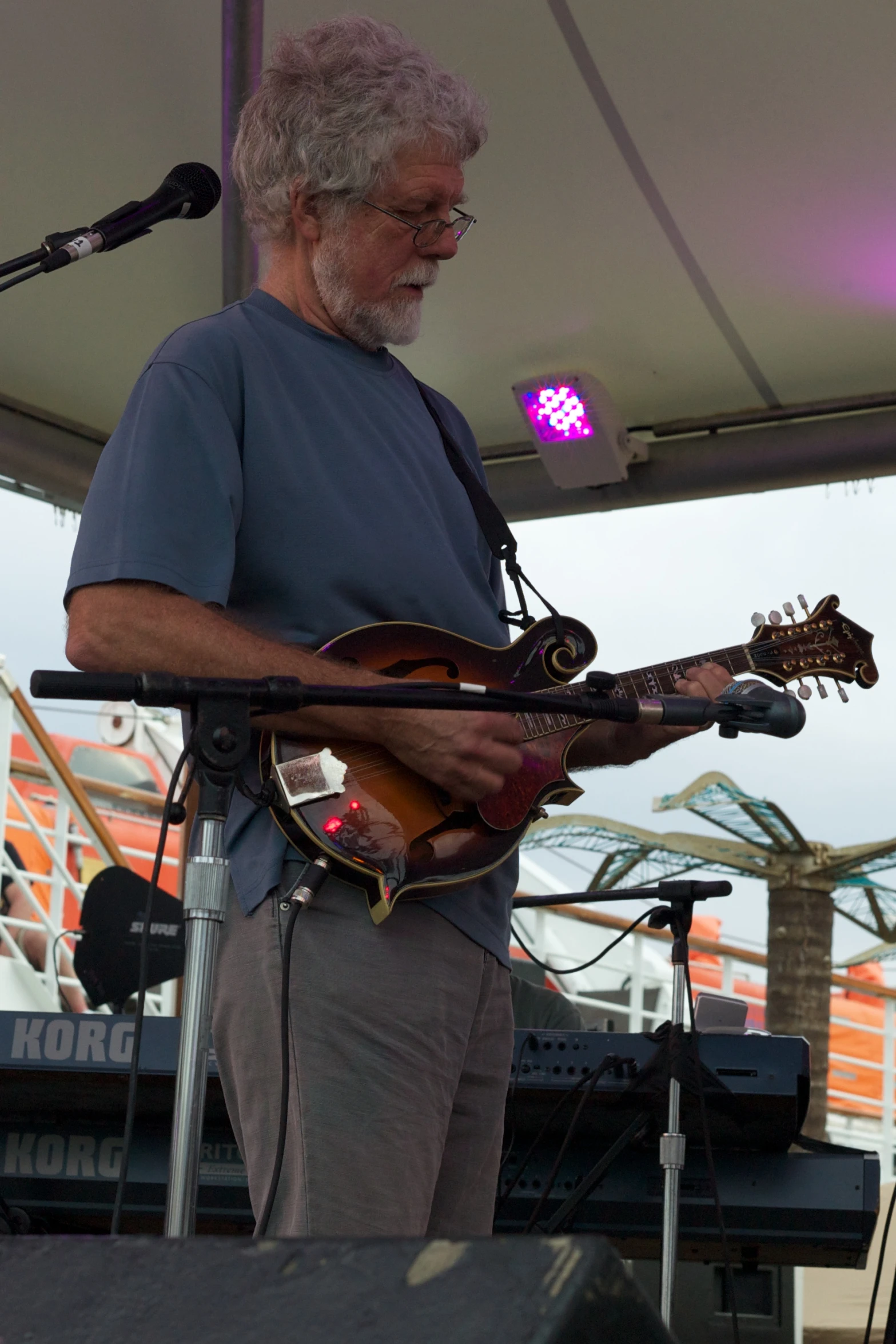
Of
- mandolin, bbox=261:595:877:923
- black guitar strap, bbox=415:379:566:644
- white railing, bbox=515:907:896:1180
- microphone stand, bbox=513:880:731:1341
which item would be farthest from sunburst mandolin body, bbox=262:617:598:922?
white railing, bbox=515:907:896:1180

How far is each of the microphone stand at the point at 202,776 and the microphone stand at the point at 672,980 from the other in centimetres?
124

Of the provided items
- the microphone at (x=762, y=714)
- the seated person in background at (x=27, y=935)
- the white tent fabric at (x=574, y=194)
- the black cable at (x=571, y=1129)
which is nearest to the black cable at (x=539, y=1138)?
the black cable at (x=571, y=1129)

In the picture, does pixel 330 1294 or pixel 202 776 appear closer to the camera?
pixel 330 1294

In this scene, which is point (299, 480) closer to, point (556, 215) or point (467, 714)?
point (467, 714)

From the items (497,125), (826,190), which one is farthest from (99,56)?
(826,190)

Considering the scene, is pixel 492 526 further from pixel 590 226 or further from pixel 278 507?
pixel 590 226

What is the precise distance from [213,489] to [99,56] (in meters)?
2.43

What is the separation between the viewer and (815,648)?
2.22m

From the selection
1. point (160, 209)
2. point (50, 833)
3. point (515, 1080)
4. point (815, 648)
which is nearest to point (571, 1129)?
point (515, 1080)

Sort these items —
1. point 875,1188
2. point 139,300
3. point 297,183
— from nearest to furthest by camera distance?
point 297,183
point 875,1188
point 139,300

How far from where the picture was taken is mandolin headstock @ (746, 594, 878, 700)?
2201 mm

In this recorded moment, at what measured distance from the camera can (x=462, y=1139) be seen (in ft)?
5.14

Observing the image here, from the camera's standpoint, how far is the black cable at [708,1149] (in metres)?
2.59

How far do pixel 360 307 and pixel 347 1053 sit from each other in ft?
2.89
